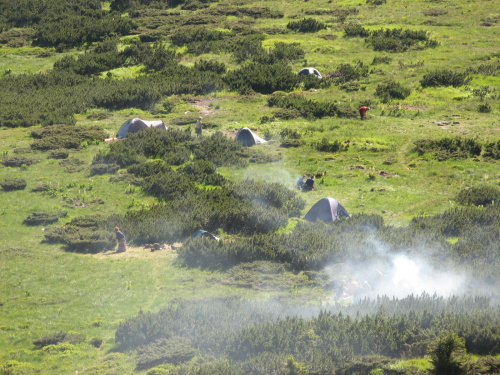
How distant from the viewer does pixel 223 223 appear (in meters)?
25.8

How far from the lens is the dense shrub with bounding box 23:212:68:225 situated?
26422 mm

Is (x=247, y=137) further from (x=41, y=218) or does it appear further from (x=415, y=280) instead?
(x=415, y=280)

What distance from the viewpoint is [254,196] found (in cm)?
2764

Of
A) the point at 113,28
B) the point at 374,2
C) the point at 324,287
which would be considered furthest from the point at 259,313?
the point at 374,2

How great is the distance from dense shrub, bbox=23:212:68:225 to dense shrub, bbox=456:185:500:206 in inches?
733

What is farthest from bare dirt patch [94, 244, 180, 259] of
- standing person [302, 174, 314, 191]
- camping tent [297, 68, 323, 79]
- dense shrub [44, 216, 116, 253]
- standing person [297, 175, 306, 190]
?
camping tent [297, 68, 323, 79]

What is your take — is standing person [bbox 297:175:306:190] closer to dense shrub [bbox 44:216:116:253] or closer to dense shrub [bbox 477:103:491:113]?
dense shrub [bbox 44:216:116:253]

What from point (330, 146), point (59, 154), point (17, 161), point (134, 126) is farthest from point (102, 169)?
point (330, 146)

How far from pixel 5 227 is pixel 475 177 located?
22586 mm

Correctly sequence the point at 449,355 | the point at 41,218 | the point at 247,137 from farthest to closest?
the point at 247,137, the point at 41,218, the point at 449,355

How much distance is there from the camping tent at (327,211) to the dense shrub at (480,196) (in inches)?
230

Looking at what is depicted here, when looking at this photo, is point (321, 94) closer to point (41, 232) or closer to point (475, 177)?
point (475, 177)

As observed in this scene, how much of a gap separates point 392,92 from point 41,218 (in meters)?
25.8

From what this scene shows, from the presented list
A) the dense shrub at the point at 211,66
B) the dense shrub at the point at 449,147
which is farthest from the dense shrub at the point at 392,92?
the dense shrub at the point at 211,66
